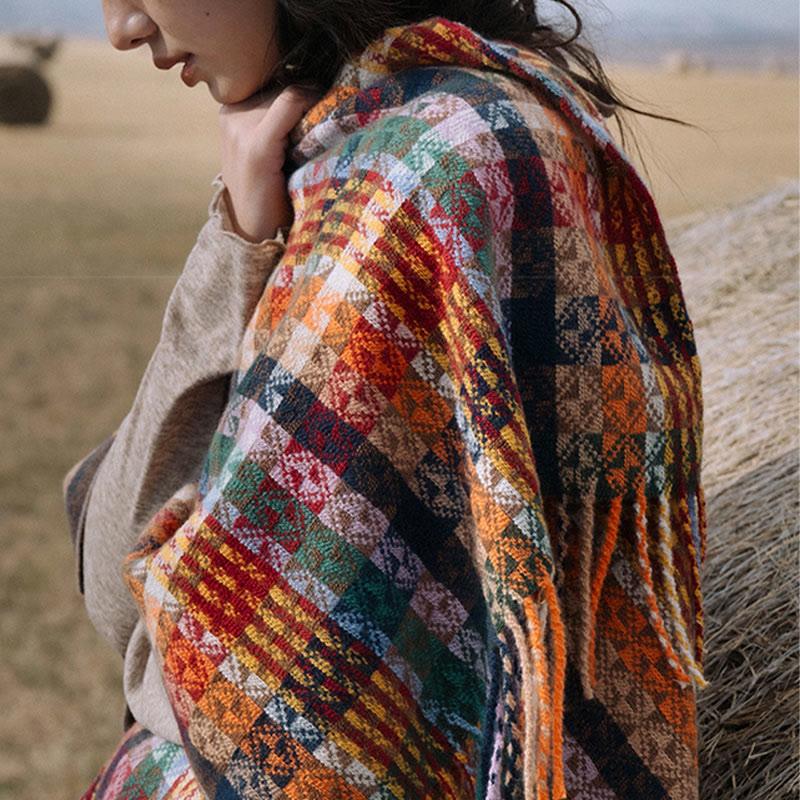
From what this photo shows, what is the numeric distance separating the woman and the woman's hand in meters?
0.04

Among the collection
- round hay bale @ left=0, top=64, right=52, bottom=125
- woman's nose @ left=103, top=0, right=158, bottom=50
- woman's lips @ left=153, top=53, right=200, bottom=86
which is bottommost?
round hay bale @ left=0, top=64, right=52, bottom=125

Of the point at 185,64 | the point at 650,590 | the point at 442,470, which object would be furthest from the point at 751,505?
the point at 185,64

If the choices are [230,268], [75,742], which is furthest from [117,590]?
[75,742]

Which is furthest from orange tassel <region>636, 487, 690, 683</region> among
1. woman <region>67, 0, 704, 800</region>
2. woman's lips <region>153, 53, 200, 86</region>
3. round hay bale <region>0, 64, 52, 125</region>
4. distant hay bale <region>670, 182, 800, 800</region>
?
round hay bale <region>0, 64, 52, 125</region>

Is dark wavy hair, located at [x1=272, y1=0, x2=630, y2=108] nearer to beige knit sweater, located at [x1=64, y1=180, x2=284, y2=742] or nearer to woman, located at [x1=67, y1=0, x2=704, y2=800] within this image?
woman, located at [x1=67, y1=0, x2=704, y2=800]

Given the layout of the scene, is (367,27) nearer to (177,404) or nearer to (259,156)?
(259,156)

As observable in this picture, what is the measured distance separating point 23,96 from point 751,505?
19.6 ft

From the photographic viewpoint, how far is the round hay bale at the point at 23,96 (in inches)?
216

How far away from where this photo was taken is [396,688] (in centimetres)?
60

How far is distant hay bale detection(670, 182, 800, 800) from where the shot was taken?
924 millimetres

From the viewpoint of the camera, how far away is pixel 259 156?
716mm

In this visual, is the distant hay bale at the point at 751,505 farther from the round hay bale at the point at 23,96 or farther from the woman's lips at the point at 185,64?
the round hay bale at the point at 23,96

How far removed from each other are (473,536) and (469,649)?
0.09 metres

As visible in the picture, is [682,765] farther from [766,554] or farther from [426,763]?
[766,554]
